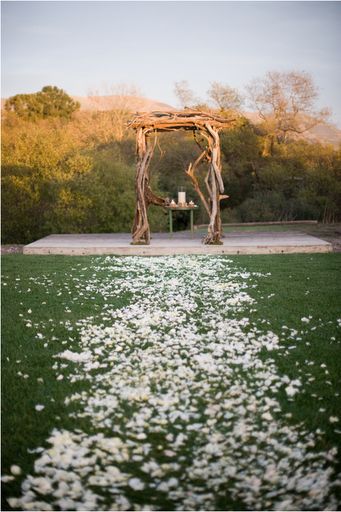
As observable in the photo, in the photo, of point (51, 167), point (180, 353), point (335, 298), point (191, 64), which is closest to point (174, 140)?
point (191, 64)

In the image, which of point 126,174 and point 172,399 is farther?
point 126,174

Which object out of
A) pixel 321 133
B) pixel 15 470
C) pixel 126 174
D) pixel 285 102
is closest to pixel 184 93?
pixel 285 102

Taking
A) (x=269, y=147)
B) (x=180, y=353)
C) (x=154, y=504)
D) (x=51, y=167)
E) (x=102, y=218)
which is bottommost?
(x=154, y=504)

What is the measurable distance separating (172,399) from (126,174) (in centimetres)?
1191

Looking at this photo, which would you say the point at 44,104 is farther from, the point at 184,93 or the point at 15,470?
the point at 15,470

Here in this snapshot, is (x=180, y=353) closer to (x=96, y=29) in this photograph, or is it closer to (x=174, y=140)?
(x=96, y=29)

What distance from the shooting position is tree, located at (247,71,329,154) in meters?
23.0

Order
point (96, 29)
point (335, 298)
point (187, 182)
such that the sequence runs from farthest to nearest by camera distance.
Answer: point (187, 182) < point (96, 29) < point (335, 298)

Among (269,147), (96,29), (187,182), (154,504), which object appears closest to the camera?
(154,504)

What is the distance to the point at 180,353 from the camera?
435 cm

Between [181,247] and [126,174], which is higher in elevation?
[126,174]

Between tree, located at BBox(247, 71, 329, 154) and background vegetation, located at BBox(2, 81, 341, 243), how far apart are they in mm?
88

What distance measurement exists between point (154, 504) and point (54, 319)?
330 centimetres

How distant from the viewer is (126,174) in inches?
586
